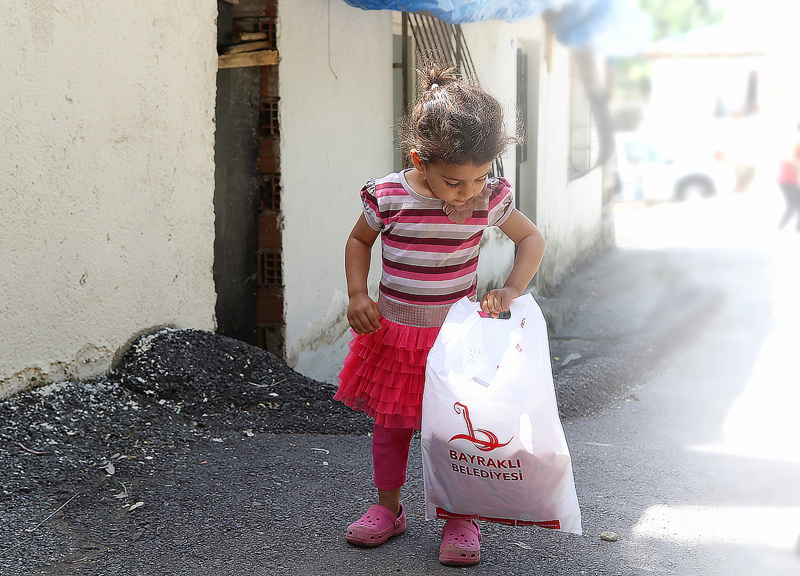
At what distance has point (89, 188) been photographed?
3375 millimetres

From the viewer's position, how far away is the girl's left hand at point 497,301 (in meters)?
2.23

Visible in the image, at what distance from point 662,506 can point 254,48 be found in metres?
3.04

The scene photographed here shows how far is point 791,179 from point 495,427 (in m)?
1.17

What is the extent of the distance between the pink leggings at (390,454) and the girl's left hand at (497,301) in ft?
1.47

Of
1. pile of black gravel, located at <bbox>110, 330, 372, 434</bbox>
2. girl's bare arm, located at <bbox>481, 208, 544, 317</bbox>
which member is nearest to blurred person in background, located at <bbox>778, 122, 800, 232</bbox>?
girl's bare arm, located at <bbox>481, 208, 544, 317</bbox>

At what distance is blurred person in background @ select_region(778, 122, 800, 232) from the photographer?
2369 millimetres

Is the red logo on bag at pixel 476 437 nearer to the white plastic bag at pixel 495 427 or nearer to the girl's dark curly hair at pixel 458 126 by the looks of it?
the white plastic bag at pixel 495 427

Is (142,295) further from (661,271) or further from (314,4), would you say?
(661,271)

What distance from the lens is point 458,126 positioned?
212 cm

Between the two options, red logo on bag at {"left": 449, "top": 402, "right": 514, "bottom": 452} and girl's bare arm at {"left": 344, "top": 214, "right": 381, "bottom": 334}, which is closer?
red logo on bag at {"left": 449, "top": 402, "right": 514, "bottom": 452}

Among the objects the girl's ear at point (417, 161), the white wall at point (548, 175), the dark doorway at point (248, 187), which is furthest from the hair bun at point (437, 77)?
the white wall at point (548, 175)

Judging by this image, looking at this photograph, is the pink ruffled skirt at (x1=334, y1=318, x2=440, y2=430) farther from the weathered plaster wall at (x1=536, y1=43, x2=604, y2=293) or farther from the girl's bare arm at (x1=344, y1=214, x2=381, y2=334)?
the weathered plaster wall at (x1=536, y1=43, x2=604, y2=293)

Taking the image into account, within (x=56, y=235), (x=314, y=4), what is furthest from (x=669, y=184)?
(x=56, y=235)

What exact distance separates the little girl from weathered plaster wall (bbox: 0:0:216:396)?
57.5 inches
